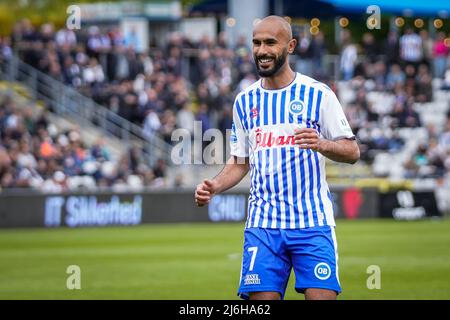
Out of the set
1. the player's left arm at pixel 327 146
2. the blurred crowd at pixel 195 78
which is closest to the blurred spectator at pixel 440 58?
the blurred crowd at pixel 195 78

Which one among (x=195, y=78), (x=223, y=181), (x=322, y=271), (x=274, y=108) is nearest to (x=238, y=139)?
(x=223, y=181)

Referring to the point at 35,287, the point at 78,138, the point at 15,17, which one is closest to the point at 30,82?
the point at 78,138

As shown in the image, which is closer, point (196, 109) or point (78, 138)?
point (78, 138)

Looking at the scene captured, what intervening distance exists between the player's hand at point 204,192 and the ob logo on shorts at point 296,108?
2.62ft

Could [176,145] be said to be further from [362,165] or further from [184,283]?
[184,283]

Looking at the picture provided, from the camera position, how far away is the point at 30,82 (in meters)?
31.0

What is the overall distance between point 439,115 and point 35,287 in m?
22.2

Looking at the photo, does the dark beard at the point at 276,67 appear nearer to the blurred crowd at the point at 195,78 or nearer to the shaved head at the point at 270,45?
the shaved head at the point at 270,45

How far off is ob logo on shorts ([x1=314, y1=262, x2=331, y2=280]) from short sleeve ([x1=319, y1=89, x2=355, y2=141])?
93cm

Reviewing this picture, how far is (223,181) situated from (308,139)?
101 centimetres

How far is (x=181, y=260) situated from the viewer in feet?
59.9

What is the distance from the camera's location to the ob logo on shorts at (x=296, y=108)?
7793 mm

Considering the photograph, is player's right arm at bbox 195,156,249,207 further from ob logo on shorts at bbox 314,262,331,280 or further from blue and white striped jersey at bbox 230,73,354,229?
ob logo on shorts at bbox 314,262,331,280

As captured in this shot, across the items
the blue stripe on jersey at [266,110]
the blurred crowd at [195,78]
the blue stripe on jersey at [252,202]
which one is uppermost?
the blurred crowd at [195,78]
